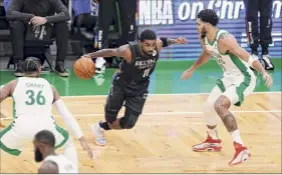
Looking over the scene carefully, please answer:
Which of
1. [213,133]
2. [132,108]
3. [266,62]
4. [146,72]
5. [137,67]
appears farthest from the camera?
[266,62]

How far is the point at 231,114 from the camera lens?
814 centimetres

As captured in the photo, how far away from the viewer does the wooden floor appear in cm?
796

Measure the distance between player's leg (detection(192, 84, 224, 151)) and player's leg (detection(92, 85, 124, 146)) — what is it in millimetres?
984

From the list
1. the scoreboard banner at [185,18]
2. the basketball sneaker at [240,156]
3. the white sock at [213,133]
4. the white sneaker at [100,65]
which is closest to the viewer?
the basketball sneaker at [240,156]

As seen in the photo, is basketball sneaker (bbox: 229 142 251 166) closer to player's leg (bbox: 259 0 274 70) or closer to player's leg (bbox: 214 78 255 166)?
player's leg (bbox: 214 78 255 166)

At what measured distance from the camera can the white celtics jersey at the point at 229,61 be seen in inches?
327

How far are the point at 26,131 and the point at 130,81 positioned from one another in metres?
2.04

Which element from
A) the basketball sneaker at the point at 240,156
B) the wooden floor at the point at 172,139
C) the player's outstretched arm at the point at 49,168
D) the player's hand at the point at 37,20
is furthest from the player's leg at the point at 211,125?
the player's hand at the point at 37,20

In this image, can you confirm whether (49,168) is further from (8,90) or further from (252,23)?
(252,23)

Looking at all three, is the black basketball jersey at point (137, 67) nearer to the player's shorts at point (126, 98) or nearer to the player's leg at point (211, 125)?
the player's shorts at point (126, 98)

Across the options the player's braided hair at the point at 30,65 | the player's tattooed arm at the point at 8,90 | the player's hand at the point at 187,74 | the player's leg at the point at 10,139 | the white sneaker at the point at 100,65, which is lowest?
the white sneaker at the point at 100,65

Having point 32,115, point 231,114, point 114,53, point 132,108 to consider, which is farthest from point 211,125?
point 32,115

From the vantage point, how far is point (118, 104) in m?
8.57

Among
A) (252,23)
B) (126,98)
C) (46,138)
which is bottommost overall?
(126,98)
